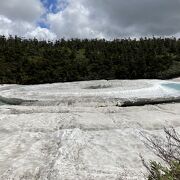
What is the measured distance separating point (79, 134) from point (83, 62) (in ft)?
61.1

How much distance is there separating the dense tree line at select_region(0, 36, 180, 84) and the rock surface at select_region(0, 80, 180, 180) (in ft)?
40.6

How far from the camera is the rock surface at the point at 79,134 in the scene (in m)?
7.06

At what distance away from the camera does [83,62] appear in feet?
90.3

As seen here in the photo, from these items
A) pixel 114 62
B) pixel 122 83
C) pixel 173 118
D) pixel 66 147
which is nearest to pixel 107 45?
pixel 114 62

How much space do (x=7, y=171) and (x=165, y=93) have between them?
8829 mm

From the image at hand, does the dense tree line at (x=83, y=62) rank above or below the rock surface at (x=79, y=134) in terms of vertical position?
above

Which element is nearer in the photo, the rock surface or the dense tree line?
the rock surface

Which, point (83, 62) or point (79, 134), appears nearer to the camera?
point (79, 134)

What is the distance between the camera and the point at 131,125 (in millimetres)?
10133

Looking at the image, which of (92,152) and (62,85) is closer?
(92,152)

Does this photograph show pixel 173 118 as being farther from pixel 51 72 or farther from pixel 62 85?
pixel 51 72

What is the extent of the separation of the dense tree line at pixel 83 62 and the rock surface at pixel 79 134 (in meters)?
12.4

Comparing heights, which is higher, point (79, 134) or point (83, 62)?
point (83, 62)

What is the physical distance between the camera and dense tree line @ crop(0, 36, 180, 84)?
26.9m
